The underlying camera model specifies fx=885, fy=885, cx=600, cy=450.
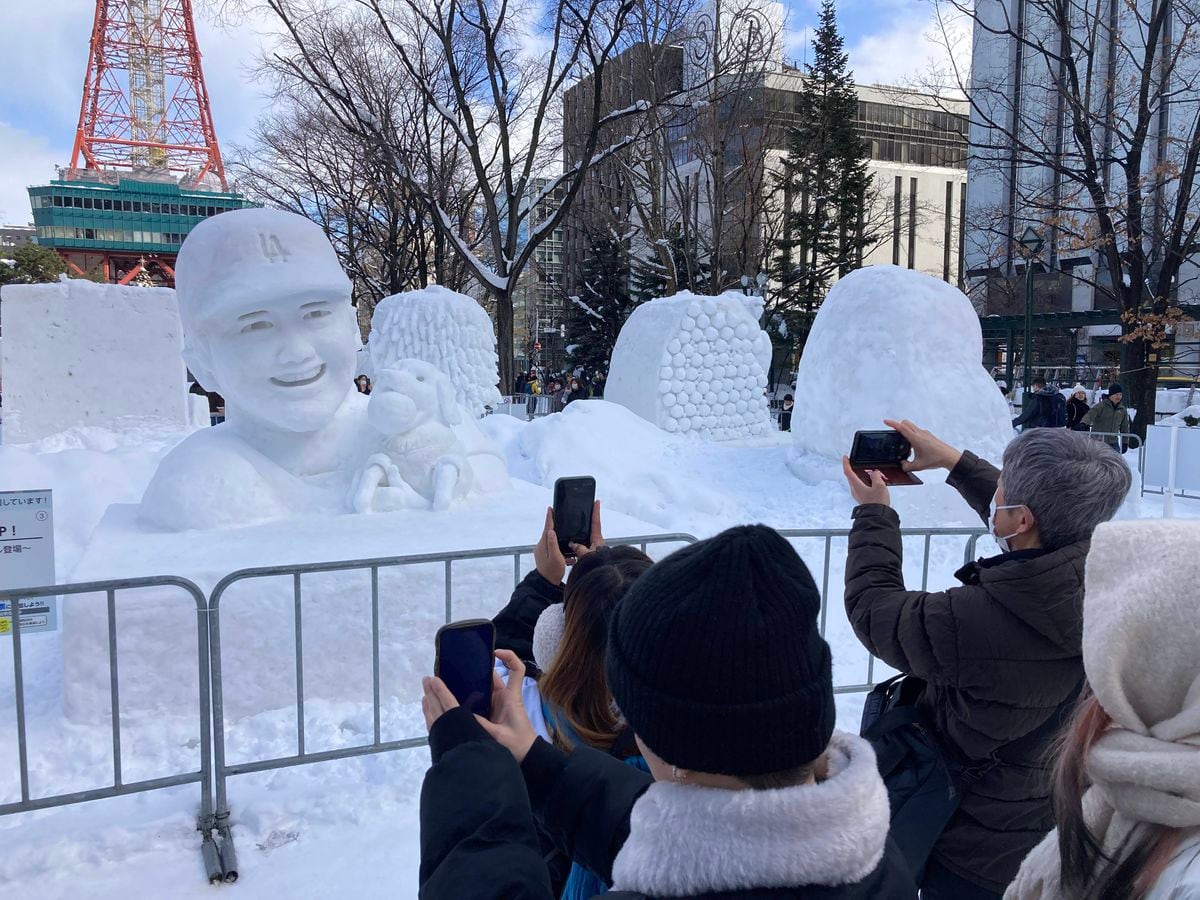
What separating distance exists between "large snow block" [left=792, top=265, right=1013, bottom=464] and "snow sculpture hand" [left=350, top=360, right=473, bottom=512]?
4864mm

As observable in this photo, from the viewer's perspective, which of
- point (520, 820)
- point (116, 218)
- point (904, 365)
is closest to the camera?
point (520, 820)

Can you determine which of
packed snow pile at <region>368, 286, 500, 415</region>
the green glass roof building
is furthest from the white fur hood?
the green glass roof building

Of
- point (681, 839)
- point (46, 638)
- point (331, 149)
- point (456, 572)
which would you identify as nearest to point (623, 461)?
point (456, 572)

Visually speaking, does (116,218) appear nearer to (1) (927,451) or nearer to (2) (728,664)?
(1) (927,451)

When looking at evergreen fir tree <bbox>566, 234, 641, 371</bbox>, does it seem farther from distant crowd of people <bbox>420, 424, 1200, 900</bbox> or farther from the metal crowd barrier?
distant crowd of people <bbox>420, 424, 1200, 900</bbox>

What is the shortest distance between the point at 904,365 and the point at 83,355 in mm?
9765

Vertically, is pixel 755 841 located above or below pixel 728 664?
below

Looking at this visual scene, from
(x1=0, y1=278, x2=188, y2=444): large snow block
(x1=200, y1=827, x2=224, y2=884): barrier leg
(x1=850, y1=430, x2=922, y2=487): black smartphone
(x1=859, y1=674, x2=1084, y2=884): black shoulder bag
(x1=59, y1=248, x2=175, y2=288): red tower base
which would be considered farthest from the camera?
(x1=59, y1=248, x2=175, y2=288): red tower base

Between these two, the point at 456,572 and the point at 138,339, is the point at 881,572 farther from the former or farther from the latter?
the point at 138,339

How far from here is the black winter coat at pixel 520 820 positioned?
1.22 m

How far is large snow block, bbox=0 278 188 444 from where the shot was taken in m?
10.7

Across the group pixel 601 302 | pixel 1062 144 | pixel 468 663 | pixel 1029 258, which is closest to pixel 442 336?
pixel 1029 258

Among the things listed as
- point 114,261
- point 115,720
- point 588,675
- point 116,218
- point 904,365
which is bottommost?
point 115,720

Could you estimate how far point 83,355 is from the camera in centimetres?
1099
